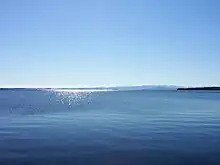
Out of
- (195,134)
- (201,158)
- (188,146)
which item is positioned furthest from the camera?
(195,134)

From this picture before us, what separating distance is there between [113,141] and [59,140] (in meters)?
4.23

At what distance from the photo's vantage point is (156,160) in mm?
16219

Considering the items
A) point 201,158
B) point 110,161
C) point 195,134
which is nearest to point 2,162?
point 110,161

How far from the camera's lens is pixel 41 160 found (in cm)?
1606

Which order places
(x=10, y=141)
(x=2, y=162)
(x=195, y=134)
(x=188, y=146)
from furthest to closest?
(x=195, y=134), (x=10, y=141), (x=188, y=146), (x=2, y=162)

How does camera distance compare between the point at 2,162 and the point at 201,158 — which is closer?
the point at 2,162

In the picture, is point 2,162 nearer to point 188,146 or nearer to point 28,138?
point 28,138

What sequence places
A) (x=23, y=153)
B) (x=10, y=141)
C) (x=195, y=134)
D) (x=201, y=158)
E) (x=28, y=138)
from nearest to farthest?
(x=201, y=158) < (x=23, y=153) < (x=10, y=141) < (x=28, y=138) < (x=195, y=134)

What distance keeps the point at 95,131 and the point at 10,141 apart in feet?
27.8

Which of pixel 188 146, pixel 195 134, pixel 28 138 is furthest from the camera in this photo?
pixel 195 134

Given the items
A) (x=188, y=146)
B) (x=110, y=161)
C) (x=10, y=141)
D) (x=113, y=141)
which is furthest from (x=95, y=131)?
(x=110, y=161)

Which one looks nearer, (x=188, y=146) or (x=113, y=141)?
(x=188, y=146)

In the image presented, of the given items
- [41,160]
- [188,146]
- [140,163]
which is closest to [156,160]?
[140,163]

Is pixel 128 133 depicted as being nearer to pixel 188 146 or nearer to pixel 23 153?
pixel 188 146
